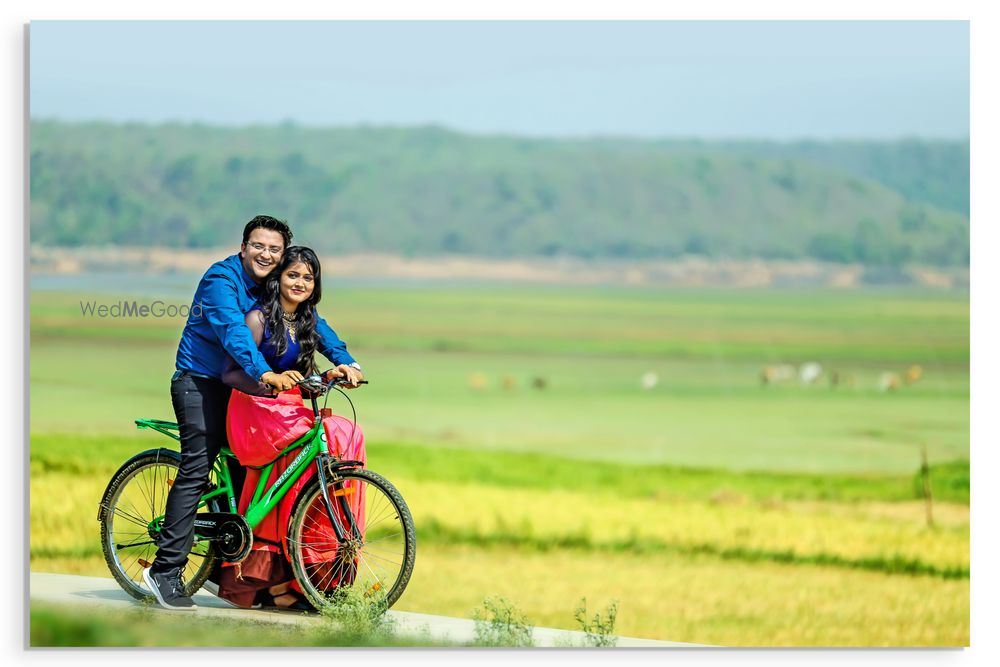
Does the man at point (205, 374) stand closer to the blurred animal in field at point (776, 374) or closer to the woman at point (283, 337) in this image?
the woman at point (283, 337)

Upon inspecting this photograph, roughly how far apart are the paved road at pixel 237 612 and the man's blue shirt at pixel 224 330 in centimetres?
88

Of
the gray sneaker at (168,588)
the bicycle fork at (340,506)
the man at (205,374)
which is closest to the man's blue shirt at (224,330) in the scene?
the man at (205,374)

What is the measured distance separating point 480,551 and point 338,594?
15.6ft

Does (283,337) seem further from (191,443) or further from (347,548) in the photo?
(347,548)

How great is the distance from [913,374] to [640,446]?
2662 mm

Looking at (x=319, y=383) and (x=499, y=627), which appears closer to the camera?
(x=319, y=383)

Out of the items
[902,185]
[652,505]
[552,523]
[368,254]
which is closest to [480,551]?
[552,523]

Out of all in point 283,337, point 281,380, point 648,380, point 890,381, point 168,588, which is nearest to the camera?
point 281,380

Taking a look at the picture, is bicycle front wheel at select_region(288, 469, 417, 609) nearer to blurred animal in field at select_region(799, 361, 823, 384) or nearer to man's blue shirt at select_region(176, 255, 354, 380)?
man's blue shirt at select_region(176, 255, 354, 380)

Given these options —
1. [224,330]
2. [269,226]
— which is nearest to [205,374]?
[224,330]

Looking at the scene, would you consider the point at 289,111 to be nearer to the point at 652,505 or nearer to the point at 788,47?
the point at 788,47

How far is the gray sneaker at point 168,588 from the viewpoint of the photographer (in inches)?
176

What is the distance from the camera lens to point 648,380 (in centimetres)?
1105

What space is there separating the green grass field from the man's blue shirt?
64.8 inches
